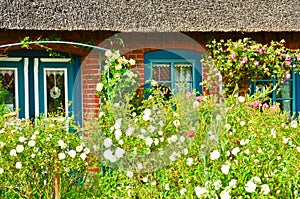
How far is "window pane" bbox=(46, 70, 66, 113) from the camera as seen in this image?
8.74m

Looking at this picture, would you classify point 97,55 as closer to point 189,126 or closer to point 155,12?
point 155,12

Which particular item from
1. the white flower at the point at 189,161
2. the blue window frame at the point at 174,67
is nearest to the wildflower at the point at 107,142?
the white flower at the point at 189,161

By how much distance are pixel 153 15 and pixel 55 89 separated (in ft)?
5.08

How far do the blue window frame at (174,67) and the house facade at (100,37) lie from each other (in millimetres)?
13

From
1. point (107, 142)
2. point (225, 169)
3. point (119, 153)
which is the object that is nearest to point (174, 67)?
point (107, 142)

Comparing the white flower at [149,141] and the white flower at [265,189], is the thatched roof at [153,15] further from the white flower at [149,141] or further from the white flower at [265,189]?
the white flower at [265,189]

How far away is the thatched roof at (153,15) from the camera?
318 inches

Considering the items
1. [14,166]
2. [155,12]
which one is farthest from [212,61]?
[14,166]

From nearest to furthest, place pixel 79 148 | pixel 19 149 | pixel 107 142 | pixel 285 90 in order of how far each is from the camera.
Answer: pixel 19 149, pixel 79 148, pixel 107 142, pixel 285 90

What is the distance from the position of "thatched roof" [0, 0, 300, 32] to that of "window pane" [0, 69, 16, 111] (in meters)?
0.77

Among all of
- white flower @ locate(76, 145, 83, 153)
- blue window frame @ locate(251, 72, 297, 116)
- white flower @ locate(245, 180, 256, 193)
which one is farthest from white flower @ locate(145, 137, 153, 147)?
blue window frame @ locate(251, 72, 297, 116)

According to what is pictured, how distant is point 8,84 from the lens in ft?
27.7

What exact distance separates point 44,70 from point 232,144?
4.18 metres

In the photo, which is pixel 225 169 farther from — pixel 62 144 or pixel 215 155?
pixel 62 144
